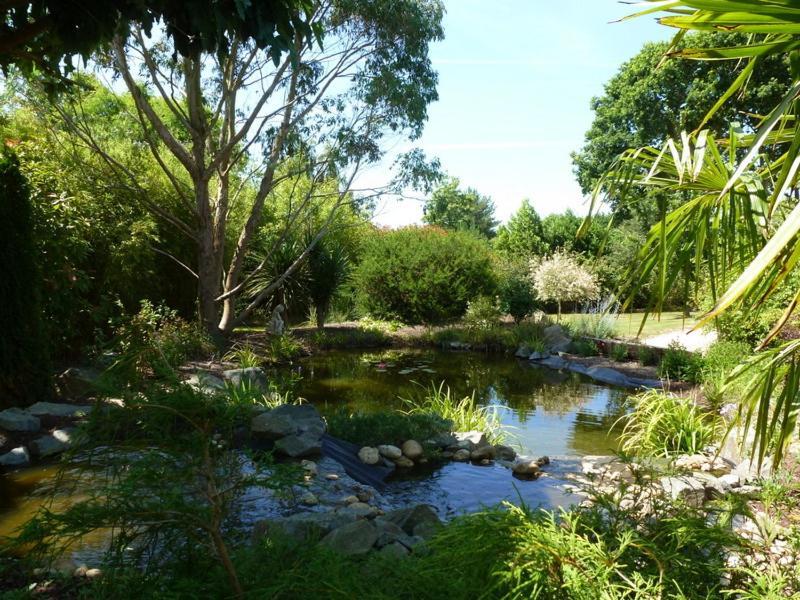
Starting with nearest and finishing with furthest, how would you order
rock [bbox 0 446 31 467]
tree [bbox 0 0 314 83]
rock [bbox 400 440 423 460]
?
tree [bbox 0 0 314 83] < rock [bbox 0 446 31 467] < rock [bbox 400 440 423 460]

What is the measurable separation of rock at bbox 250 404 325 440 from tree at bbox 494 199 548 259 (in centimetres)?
1777

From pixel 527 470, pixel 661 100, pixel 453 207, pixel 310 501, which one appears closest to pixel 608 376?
pixel 527 470

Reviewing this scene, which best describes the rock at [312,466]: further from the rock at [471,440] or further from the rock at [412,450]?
the rock at [471,440]

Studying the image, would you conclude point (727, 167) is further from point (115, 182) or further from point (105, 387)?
point (115, 182)

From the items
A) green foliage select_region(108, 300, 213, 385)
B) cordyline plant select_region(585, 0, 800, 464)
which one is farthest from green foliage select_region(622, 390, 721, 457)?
green foliage select_region(108, 300, 213, 385)

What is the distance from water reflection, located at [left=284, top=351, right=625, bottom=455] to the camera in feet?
25.4

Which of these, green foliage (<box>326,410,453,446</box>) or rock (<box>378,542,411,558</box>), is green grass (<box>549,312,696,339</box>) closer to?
green foliage (<box>326,410,453,446</box>)

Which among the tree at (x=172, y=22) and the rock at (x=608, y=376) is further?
the rock at (x=608, y=376)

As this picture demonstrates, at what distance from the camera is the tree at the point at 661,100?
18.6 m

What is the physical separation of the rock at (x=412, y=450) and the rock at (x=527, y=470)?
93cm

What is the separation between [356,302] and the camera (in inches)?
729

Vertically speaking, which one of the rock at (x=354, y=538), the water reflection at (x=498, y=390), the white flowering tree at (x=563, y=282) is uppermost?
the white flowering tree at (x=563, y=282)

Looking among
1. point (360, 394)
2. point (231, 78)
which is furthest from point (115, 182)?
point (360, 394)

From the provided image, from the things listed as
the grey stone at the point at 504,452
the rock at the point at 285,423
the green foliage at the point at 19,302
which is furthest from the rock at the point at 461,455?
the green foliage at the point at 19,302
